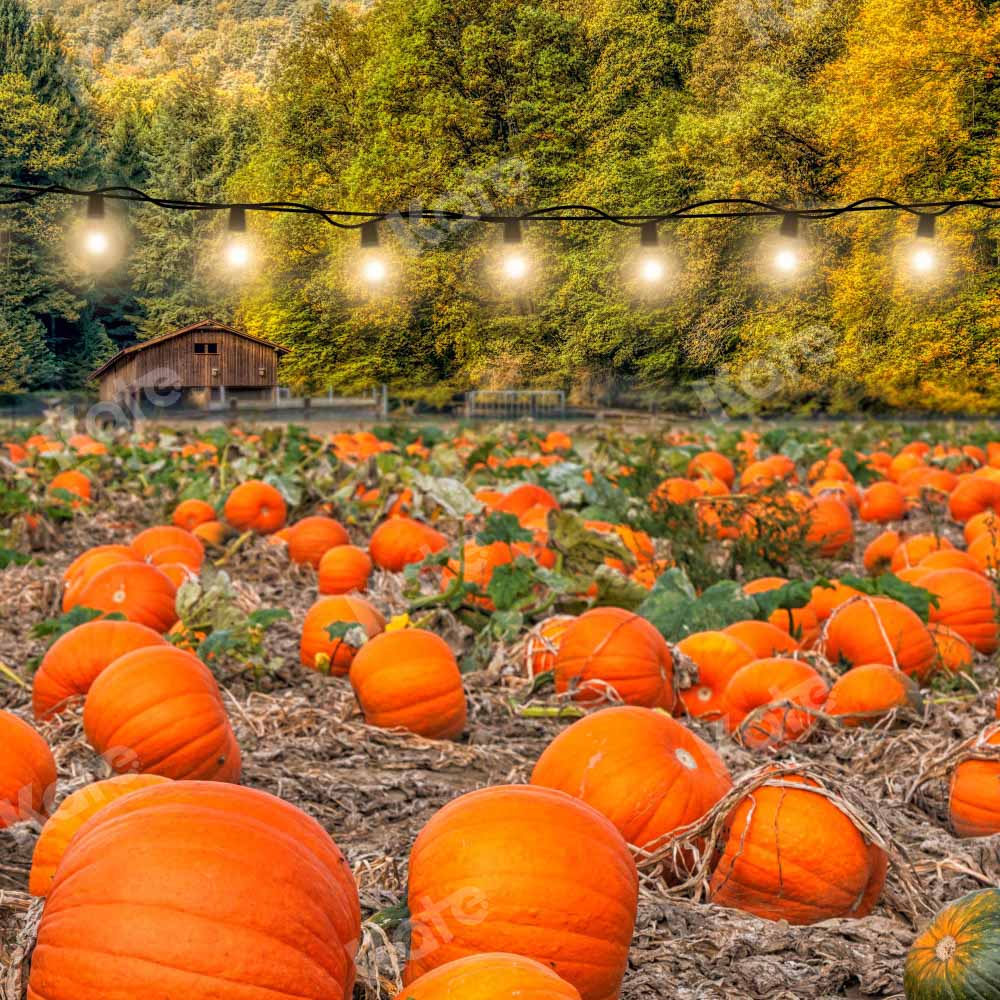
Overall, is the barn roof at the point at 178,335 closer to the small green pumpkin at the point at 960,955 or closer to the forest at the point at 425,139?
the forest at the point at 425,139

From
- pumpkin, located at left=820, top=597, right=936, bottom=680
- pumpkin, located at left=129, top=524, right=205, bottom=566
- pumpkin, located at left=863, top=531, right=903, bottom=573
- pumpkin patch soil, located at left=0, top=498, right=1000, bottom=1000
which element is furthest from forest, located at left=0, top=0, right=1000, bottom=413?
pumpkin, located at left=863, top=531, right=903, bottom=573

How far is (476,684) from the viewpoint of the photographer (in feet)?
17.5

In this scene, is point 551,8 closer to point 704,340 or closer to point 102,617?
point 704,340

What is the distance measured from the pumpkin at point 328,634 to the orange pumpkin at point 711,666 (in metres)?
1.42

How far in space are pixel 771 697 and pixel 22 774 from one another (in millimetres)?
2604

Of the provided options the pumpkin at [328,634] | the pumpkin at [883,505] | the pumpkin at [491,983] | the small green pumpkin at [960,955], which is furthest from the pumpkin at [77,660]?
the pumpkin at [883,505]

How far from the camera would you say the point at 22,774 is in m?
3.32

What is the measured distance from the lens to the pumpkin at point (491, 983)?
173 centimetres

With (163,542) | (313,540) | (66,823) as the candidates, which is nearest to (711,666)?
(66,823)

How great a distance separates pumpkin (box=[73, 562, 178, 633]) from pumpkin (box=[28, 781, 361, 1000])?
156 inches

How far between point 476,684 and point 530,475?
487 centimetres

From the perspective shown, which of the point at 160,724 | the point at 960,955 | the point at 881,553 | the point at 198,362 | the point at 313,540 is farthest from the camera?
the point at 313,540

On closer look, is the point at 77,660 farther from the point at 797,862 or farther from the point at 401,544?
the point at 401,544

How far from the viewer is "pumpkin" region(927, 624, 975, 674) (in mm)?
5297
